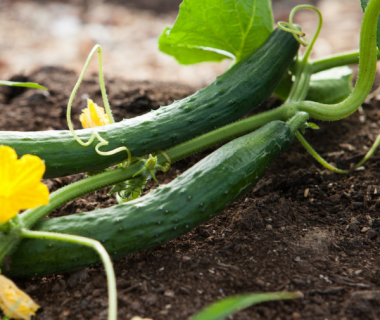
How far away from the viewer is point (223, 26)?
2365 millimetres

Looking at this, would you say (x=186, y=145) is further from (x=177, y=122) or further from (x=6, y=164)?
(x=6, y=164)

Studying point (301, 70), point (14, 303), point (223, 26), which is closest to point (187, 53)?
point (223, 26)

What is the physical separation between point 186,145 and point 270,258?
69 centimetres

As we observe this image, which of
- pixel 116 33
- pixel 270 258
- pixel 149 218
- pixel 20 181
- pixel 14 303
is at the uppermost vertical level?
pixel 116 33

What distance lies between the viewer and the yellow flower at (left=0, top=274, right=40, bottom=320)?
150 cm

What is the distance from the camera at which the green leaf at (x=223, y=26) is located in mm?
2275

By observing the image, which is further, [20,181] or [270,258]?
[270,258]

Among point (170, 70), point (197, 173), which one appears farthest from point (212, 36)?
point (170, 70)

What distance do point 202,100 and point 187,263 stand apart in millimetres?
839

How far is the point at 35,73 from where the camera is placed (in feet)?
11.8

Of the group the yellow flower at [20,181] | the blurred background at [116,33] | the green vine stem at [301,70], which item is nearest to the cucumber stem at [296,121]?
the green vine stem at [301,70]

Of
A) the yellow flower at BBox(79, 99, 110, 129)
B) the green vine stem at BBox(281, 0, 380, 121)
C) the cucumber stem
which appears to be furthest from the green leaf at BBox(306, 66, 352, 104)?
the yellow flower at BBox(79, 99, 110, 129)

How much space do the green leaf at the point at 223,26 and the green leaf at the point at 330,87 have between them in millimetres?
537

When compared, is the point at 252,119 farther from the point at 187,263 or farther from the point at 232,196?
the point at 187,263
